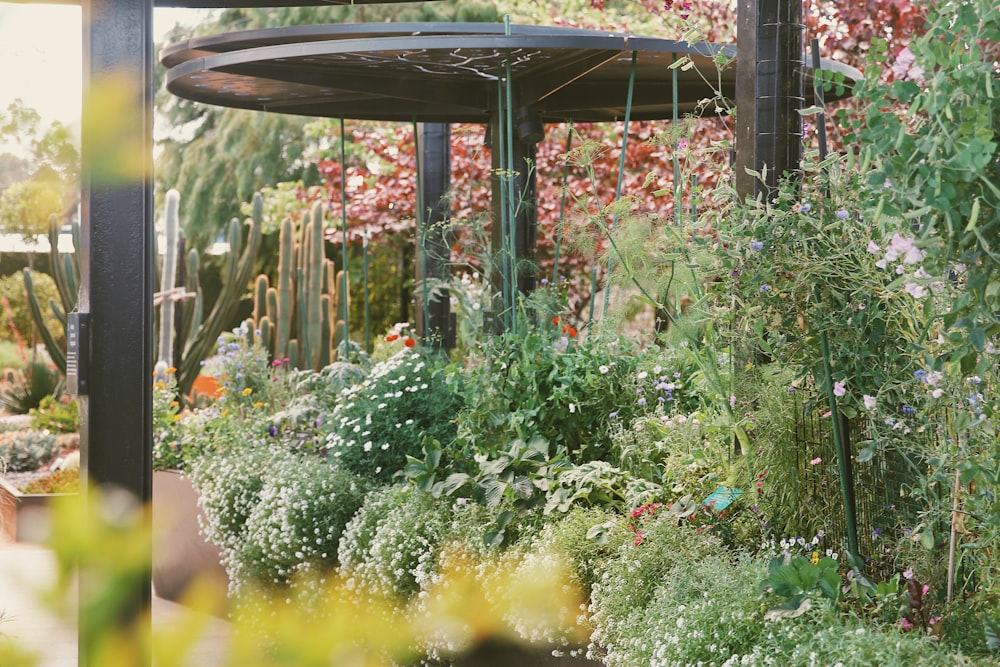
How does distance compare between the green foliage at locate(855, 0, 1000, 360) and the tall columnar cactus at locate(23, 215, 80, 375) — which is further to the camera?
the tall columnar cactus at locate(23, 215, 80, 375)

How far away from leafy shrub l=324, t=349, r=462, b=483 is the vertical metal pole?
5.60 ft

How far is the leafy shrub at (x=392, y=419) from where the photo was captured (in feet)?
14.1

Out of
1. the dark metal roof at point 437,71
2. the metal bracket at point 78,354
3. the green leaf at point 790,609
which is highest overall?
the dark metal roof at point 437,71

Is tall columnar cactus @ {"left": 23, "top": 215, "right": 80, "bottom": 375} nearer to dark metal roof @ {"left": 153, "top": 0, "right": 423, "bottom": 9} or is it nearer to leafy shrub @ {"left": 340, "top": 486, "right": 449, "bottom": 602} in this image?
leafy shrub @ {"left": 340, "top": 486, "right": 449, "bottom": 602}

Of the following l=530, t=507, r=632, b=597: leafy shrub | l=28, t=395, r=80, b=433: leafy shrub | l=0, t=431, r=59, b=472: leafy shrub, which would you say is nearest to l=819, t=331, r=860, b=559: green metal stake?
l=530, t=507, r=632, b=597: leafy shrub

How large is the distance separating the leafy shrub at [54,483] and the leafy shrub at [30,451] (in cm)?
65

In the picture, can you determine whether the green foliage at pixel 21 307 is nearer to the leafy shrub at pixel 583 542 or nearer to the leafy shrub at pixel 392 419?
the leafy shrub at pixel 392 419

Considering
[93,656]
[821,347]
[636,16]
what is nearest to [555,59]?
[821,347]

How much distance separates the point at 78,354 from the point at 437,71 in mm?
3088

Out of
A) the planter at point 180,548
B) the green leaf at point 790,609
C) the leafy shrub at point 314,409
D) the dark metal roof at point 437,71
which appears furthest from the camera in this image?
the leafy shrub at point 314,409

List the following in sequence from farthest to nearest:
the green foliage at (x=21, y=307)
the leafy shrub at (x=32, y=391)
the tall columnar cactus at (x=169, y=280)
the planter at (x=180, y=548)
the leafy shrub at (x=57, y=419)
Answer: the green foliage at (x=21, y=307) < the leafy shrub at (x=32, y=391) < the tall columnar cactus at (x=169, y=280) < the leafy shrub at (x=57, y=419) < the planter at (x=180, y=548)

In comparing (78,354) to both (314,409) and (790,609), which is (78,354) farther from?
(314,409)

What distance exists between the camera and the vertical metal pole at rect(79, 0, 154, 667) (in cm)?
251

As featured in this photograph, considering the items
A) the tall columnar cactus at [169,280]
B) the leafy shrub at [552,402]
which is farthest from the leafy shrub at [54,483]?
the leafy shrub at [552,402]
